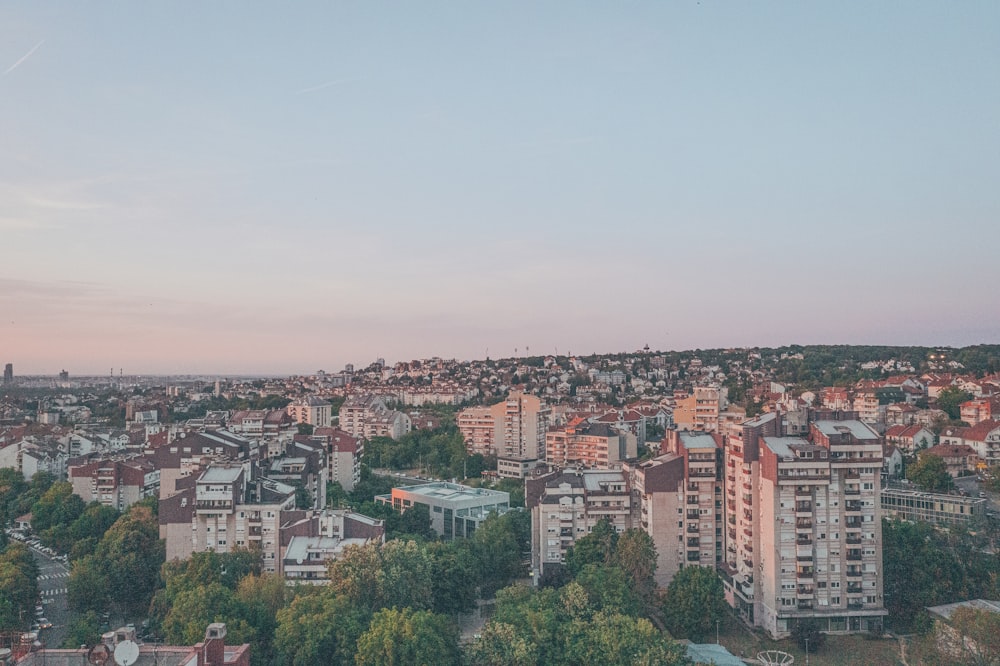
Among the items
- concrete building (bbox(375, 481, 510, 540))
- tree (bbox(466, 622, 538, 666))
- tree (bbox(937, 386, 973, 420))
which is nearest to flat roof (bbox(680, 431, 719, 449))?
concrete building (bbox(375, 481, 510, 540))

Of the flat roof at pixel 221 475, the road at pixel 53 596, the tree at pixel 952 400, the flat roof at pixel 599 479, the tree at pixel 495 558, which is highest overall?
the tree at pixel 952 400

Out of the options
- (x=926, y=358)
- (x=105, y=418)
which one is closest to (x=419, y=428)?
(x=105, y=418)

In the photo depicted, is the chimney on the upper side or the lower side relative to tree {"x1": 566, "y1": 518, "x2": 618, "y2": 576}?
upper

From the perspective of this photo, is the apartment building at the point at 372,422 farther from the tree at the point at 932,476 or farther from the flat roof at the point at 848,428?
the flat roof at the point at 848,428

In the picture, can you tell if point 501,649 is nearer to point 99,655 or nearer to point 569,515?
point 99,655

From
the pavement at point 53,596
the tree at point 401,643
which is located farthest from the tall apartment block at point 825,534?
the pavement at point 53,596

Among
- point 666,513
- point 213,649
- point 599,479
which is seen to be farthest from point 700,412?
point 213,649

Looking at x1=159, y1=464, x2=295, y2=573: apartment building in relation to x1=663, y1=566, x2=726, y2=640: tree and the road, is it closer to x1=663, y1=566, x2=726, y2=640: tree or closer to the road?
the road
